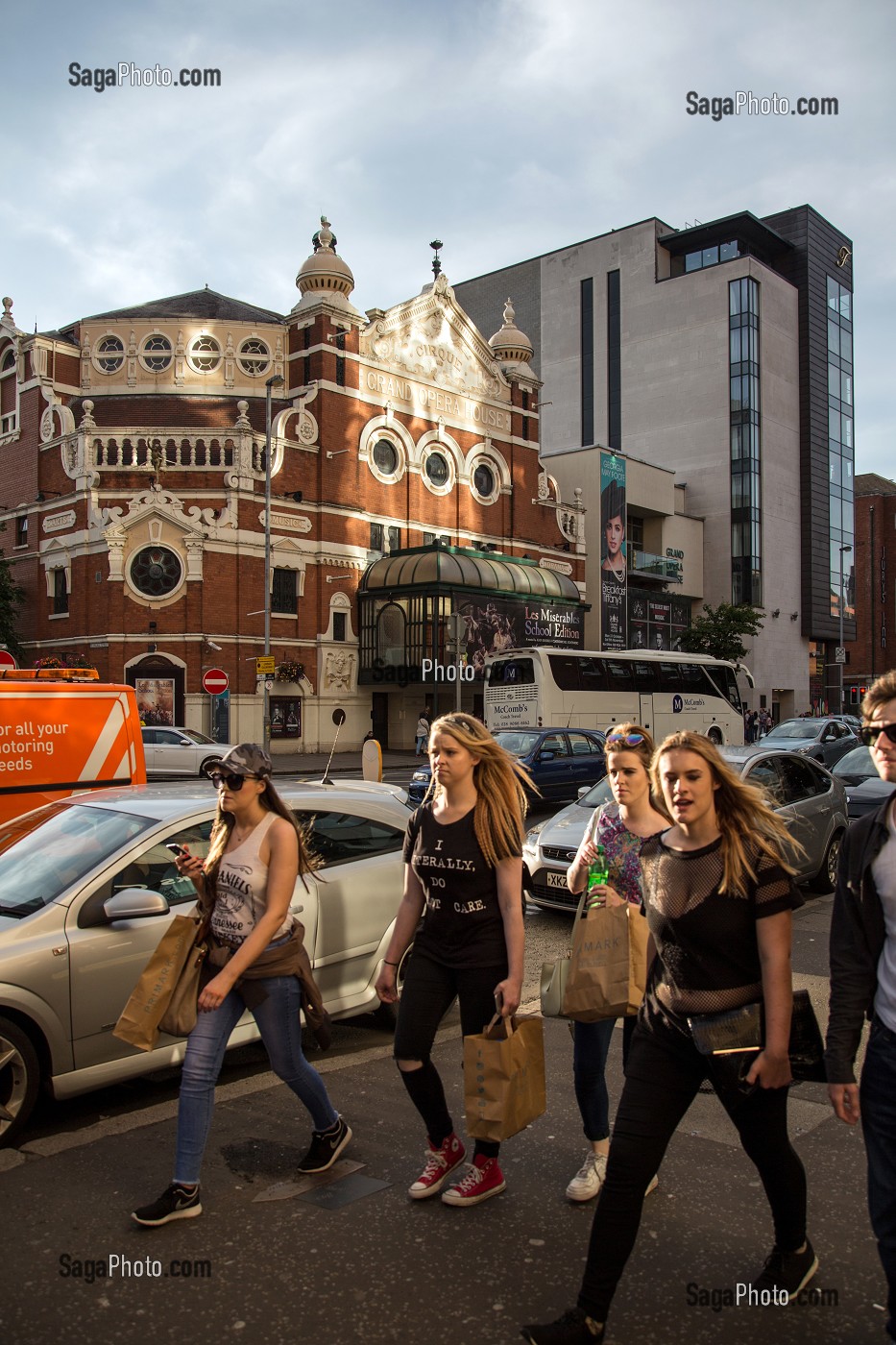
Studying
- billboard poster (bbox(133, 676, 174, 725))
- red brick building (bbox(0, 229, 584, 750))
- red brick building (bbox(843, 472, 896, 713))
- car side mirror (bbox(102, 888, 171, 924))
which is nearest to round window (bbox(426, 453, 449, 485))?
red brick building (bbox(0, 229, 584, 750))

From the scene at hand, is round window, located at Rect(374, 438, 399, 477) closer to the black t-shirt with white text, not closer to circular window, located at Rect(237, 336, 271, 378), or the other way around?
circular window, located at Rect(237, 336, 271, 378)

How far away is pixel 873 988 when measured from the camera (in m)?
2.82

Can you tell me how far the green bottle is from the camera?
13.7ft

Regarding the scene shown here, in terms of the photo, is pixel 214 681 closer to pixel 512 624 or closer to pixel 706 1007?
pixel 512 624

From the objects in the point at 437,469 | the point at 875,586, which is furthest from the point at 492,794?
the point at 875,586

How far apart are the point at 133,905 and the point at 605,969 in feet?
7.21

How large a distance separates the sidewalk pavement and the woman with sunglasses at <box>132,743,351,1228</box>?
29 cm

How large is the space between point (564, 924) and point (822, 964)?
8.26 ft

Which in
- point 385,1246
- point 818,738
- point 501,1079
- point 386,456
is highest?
point 386,456

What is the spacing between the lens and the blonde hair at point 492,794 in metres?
3.81

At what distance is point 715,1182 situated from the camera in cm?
409

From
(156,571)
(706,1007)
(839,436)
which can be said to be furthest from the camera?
(839,436)

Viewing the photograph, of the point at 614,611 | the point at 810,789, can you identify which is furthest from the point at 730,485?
the point at 810,789

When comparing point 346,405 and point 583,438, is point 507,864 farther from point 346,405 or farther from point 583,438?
point 583,438
